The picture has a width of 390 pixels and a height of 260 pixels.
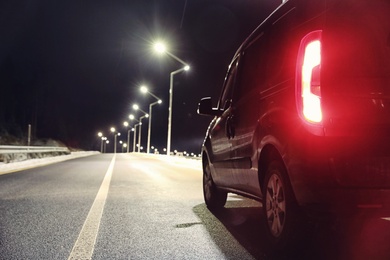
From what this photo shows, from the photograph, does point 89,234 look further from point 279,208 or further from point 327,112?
point 327,112

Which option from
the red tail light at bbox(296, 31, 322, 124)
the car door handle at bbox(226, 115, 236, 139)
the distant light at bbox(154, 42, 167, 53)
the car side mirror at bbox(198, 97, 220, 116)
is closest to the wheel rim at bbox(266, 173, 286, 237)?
the red tail light at bbox(296, 31, 322, 124)

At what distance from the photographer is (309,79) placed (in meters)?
3.40

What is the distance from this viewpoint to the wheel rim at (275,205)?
3.78 m

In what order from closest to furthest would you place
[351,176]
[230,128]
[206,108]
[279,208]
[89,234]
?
[351,176], [279,208], [89,234], [230,128], [206,108]

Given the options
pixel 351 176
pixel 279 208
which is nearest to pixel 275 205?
pixel 279 208

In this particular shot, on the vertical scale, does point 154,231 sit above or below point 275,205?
below

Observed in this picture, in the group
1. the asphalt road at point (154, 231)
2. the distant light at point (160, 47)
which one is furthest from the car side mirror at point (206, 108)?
the distant light at point (160, 47)

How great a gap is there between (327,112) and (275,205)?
3.70ft

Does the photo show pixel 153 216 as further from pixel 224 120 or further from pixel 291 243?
pixel 291 243

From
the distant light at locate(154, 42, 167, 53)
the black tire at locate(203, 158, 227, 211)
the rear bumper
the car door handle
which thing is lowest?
the black tire at locate(203, 158, 227, 211)

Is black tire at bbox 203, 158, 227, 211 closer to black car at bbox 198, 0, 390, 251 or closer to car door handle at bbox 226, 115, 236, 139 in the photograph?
car door handle at bbox 226, 115, 236, 139

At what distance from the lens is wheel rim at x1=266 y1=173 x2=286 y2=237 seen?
3775 mm

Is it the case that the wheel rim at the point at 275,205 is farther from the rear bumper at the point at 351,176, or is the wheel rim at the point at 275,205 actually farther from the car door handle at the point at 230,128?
the car door handle at the point at 230,128

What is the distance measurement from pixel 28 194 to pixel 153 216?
3306 mm
